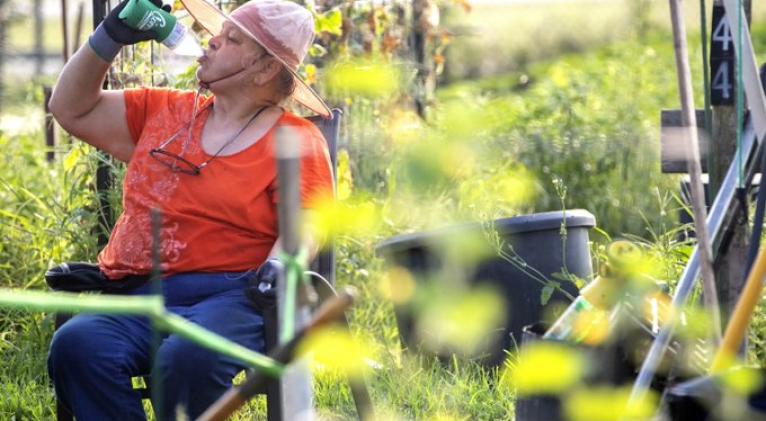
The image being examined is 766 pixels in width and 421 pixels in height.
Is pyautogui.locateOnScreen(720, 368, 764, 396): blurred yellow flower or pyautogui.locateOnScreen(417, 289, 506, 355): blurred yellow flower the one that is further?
pyautogui.locateOnScreen(720, 368, 764, 396): blurred yellow flower

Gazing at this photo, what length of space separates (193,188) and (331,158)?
37 cm

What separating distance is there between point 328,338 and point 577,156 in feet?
15.8

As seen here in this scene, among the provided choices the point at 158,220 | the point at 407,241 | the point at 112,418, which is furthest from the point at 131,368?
the point at 158,220

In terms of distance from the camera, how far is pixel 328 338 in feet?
5.16

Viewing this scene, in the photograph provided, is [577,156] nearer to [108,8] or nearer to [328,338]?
[108,8]

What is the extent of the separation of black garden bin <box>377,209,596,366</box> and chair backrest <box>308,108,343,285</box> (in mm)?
564

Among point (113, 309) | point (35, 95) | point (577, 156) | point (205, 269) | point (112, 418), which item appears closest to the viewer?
point (113, 309)

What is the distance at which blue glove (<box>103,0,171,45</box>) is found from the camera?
3.10 metres

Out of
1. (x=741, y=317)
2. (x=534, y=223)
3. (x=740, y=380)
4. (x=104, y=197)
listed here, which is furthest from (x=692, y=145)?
(x=104, y=197)

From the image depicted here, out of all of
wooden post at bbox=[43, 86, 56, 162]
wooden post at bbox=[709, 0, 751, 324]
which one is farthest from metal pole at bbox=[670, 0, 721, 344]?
wooden post at bbox=[43, 86, 56, 162]

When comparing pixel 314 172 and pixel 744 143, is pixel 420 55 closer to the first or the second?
pixel 314 172

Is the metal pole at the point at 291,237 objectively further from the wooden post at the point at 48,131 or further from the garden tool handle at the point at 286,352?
the wooden post at the point at 48,131

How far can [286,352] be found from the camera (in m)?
1.28

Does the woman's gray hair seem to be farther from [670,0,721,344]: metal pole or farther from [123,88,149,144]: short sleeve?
[670,0,721,344]: metal pole
